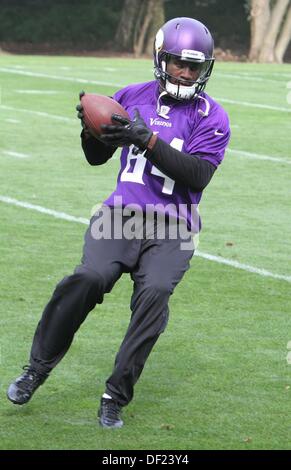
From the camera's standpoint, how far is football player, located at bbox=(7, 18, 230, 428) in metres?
5.84

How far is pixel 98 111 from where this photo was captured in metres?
5.94

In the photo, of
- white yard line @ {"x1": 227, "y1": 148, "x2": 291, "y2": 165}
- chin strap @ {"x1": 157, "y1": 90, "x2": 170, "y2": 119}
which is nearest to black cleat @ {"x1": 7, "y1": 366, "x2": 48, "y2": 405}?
chin strap @ {"x1": 157, "y1": 90, "x2": 170, "y2": 119}

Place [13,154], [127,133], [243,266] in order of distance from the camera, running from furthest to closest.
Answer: [13,154]
[243,266]
[127,133]

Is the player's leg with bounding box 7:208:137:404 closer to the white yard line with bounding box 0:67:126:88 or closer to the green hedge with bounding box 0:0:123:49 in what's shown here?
the white yard line with bounding box 0:67:126:88

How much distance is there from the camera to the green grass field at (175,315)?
19.5 feet

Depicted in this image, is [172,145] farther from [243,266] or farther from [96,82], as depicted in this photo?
[96,82]

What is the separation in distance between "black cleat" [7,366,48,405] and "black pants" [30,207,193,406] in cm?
5

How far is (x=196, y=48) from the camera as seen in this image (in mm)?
6078

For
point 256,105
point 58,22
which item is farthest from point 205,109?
point 58,22

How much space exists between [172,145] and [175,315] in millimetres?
2324

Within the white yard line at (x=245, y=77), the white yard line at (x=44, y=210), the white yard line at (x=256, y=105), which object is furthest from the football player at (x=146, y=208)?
the white yard line at (x=245, y=77)
